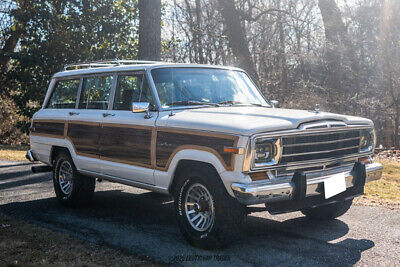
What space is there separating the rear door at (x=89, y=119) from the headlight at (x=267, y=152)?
2656 mm

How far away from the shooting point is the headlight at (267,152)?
4.49 m

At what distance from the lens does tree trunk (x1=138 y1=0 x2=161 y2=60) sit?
12.6 meters

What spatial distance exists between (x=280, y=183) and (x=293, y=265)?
2.53 feet

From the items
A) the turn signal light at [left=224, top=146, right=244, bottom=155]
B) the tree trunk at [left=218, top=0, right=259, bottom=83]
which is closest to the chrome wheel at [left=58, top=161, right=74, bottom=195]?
the turn signal light at [left=224, top=146, right=244, bottom=155]

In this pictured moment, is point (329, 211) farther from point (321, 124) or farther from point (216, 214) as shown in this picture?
point (216, 214)

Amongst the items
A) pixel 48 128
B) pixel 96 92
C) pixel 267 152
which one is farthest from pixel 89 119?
pixel 267 152

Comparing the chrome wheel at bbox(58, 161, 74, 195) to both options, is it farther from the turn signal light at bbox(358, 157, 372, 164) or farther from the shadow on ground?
the turn signal light at bbox(358, 157, 372, 164)

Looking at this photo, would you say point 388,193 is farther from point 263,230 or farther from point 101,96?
point 101,96

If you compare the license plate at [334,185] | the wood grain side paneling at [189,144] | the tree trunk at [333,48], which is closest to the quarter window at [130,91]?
the wood grain side paneling at [189,144]

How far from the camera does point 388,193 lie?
7.94 m

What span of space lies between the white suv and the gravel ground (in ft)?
0.84

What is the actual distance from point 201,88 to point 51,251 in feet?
8.60

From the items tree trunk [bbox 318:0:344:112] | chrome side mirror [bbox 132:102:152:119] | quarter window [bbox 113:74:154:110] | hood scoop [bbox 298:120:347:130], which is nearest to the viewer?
hood scoop [bbox 298:120:347:130]

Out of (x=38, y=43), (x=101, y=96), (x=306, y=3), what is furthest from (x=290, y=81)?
(x=101, y=96)
